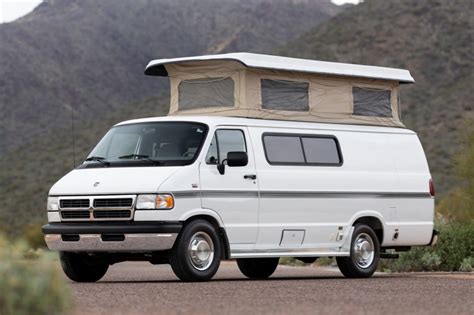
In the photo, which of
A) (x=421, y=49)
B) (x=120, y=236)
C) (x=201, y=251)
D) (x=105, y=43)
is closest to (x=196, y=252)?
(x=201, y=251)

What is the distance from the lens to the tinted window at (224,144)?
16266 millimetres

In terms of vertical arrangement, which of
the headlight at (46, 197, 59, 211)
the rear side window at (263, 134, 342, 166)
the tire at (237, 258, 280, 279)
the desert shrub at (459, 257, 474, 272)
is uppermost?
the rear side window at (263, 134, 342, 166)

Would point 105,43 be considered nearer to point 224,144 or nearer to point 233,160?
point 224,144

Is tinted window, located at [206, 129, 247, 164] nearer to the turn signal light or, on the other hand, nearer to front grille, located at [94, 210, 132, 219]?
the turn signal light

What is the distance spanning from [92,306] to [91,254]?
436cm

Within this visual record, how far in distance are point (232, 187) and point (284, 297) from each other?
10.6 feet

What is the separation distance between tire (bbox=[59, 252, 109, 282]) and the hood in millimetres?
1007

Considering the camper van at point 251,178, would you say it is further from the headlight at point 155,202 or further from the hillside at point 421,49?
the hillside at point 421,49

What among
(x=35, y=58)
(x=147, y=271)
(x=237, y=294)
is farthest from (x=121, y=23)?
(x=237, y=294)

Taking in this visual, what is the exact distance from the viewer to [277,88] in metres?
17.8

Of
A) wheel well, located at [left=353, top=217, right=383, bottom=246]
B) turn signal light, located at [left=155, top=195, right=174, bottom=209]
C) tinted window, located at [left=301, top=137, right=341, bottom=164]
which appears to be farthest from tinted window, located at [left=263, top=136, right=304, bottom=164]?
turn signal light, located at [left=155, top=195, right=174, bottom=209]

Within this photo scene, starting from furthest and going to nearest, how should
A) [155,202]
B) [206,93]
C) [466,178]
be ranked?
[466,178]
[206,93]
[155,202]

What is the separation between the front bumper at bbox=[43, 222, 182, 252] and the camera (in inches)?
606

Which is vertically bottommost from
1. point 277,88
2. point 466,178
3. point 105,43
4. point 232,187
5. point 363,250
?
point 466,178
